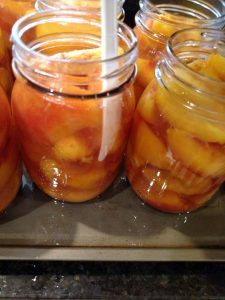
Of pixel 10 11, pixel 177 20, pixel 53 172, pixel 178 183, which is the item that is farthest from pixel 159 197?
pixel 10 11

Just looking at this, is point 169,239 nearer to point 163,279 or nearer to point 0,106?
point 163,279

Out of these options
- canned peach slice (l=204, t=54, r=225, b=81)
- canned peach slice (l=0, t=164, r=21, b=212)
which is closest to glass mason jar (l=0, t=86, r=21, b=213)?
canned peach slice (l=0, t=164, r=21, b=212)

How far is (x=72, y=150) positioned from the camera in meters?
0.49

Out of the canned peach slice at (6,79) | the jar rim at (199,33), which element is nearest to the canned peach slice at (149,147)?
the jar rim at (199,33)

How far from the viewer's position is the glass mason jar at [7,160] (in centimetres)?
49

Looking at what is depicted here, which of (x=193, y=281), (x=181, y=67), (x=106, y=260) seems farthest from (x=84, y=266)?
(x=181, y=67)

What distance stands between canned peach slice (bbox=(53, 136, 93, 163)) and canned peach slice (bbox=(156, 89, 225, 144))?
0.38 ft

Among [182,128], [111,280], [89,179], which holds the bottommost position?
[111,280]

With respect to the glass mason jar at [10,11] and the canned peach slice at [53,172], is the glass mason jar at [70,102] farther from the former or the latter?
the glass mason jar at [10,11]

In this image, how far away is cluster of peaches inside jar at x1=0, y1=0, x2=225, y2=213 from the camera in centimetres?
45

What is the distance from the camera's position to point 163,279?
1.78 feet

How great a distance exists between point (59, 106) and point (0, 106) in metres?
0.08

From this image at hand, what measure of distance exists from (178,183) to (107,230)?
0.40ft

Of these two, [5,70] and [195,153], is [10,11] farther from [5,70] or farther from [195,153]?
[195,153]
